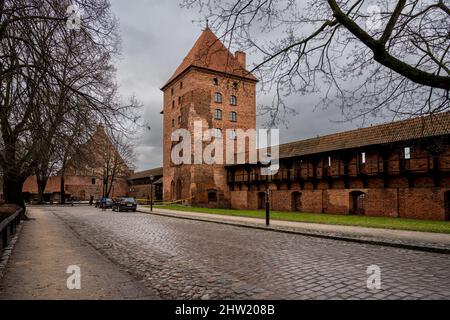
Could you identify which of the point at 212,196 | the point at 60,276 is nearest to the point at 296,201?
the point at 212,196

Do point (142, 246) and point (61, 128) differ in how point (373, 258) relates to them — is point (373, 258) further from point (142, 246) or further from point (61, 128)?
point (61, 128)

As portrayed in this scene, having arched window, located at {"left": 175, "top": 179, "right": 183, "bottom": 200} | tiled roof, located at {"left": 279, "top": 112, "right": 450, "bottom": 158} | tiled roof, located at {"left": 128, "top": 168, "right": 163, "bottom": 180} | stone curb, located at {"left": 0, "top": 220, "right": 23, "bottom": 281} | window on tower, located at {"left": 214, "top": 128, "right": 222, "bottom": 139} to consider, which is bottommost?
stone curb, located at {"left": 0, "top": 220, "right": 23, "bottom": 281}

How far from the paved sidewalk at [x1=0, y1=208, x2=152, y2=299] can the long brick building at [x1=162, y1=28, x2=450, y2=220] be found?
16.7 ft

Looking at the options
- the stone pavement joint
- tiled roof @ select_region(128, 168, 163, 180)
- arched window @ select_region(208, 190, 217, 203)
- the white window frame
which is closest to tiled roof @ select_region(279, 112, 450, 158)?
the white window frame

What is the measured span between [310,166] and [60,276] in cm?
2617

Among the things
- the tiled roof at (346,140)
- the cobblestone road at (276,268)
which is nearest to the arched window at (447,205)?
the tiled roof at (346,140)

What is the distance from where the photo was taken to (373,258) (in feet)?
26.5

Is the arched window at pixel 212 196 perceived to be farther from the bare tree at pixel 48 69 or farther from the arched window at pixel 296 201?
the bare tree at pixel 48 69

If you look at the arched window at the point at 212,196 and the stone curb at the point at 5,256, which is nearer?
the stone curb at the point at 5,256

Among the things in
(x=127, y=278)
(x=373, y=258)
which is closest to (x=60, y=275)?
(x=127, y=278)

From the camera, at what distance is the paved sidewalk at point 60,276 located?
5117mm

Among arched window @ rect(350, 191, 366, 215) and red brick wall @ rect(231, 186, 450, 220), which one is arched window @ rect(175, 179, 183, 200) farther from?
arched window @ rect(350, 191, 366, 215)

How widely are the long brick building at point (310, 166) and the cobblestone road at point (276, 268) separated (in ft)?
14.1

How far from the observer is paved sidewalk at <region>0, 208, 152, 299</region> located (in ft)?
16.8
